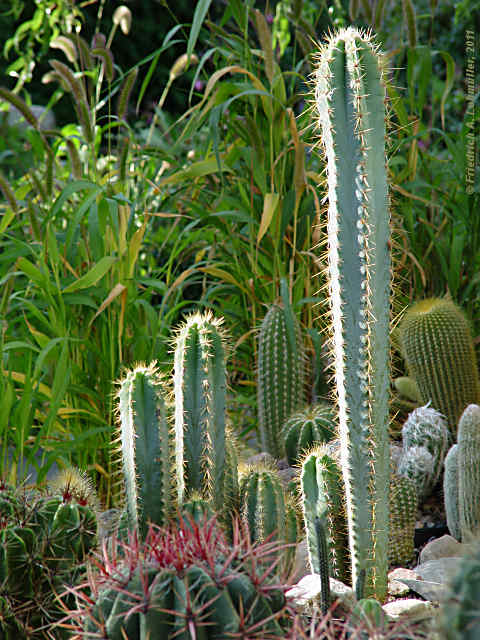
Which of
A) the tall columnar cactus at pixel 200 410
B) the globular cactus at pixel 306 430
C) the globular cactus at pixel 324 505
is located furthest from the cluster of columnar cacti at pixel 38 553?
the globular cactus at pixel 306 430

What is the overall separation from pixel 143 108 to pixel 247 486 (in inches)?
285

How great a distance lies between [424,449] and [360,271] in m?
1.04

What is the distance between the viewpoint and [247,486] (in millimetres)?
1560

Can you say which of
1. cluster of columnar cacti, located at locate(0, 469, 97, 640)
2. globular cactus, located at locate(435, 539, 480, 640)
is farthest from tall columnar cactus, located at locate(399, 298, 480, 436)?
globular cactus, located at locate(435, 539, 480, 640)

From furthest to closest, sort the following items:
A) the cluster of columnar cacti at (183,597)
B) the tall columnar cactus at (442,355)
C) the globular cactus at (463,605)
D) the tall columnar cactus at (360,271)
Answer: the tall columnar cactus at (442,355)
the tall columnar cactus at (360,271)
the cluster of columnar cacti at (183,597)
the globular cactus at (463,605)

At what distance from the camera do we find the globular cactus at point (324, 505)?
1.40m

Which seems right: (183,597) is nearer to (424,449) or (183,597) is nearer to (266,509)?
(266,509)

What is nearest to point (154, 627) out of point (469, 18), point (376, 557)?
point (376, 557)

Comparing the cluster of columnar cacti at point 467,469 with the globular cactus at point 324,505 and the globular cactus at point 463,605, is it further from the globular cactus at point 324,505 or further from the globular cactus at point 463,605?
the globular cactus at point 463,605

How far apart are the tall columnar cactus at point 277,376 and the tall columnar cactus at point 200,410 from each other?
770mm

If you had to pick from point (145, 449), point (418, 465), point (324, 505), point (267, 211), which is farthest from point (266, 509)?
point (267, 211)

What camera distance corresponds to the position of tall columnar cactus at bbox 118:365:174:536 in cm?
149

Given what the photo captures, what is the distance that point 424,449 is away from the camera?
2123mm

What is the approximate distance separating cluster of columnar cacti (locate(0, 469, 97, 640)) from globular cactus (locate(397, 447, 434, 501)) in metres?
1.05
